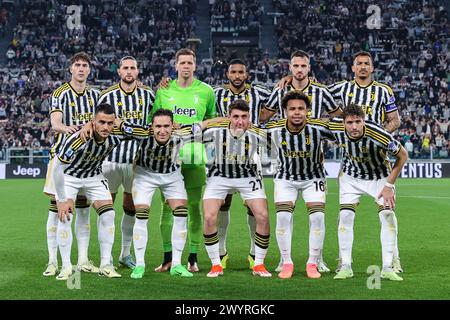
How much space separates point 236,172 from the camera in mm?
8555

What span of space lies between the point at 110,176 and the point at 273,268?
2149mm

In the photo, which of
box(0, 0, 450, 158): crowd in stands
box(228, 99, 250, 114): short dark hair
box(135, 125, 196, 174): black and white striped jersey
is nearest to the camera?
box(228, 99, 250, 114): short dark hair

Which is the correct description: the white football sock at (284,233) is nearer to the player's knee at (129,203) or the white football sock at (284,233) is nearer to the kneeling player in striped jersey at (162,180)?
the kneeling player in striped jersey at (162,180)

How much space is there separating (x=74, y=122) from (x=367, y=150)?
130 inches

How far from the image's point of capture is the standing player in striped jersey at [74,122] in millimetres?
8508

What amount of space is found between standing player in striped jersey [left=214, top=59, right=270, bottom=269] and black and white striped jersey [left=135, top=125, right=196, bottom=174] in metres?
0.74

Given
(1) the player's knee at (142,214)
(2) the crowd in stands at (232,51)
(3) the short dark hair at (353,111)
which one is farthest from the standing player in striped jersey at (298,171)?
(2) the crowd in stands at (232,51)

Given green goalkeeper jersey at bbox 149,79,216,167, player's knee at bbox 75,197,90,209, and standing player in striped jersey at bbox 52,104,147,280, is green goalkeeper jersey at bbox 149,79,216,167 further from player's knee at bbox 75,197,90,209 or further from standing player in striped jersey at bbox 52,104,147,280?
player's knee at bbox 75,197,90,209

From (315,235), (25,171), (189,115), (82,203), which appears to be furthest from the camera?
(25,171)

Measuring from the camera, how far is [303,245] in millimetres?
10961

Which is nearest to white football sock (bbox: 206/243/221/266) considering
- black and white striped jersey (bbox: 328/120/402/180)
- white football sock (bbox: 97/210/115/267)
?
white football sock (bbox: 97/210/115/267)

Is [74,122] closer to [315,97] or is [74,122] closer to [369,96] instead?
[315,97]

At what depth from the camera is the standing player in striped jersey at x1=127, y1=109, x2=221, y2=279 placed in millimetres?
8266

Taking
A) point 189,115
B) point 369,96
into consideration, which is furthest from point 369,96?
point 189,115
